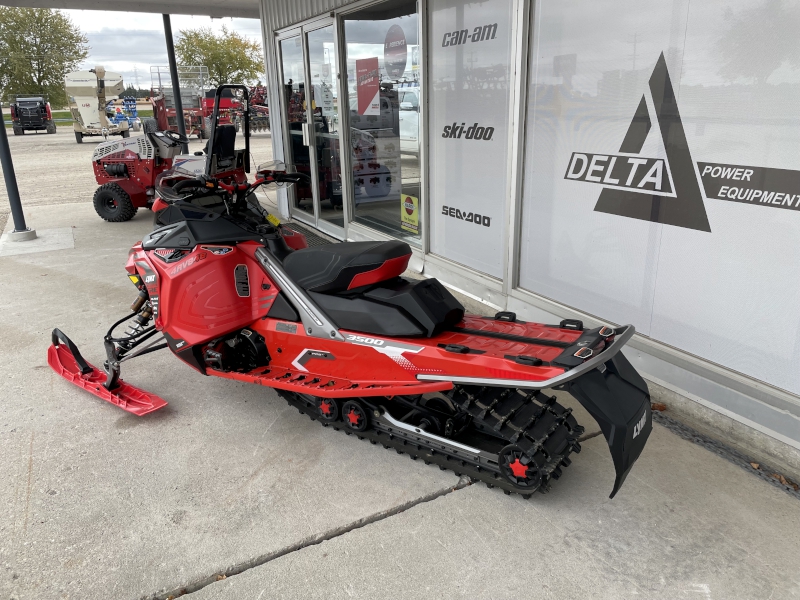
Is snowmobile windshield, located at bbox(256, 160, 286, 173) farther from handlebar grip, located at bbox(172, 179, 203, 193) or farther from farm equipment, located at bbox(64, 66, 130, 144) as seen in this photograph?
farm equipment, located at bbox(64, 66, 130, 144)

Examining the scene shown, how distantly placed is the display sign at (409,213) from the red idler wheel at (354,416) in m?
2.97

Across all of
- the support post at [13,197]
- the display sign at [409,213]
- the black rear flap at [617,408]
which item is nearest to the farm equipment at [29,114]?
the support post at [13,197]

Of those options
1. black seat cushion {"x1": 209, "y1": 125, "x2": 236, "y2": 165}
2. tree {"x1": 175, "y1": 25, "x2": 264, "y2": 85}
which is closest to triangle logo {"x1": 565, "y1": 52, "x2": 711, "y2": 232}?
black seat cushion {"x1": 209, "y1": 125, "x2": 236, "y2": 165}

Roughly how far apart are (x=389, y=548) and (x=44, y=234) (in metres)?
7.64

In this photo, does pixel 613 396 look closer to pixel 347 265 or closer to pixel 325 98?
pixel 347 265

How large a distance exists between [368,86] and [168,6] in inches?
238

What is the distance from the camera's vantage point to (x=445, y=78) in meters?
4.74

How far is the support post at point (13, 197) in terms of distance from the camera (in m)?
7.19

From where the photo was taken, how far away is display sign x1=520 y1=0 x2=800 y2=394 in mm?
2664

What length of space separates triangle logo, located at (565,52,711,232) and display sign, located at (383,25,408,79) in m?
2.53

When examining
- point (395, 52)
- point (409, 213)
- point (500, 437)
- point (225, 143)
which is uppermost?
point (395, 52)

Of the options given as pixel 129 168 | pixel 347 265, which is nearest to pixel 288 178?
pixel 347 265

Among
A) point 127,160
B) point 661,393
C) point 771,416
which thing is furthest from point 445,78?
point 127,160

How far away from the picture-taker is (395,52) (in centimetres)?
541
